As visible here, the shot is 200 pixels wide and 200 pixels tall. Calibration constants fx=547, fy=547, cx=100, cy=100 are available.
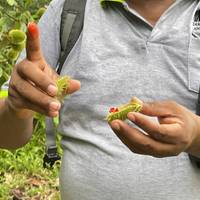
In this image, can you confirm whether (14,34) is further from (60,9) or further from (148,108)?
(148,108)

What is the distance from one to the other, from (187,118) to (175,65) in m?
0.38

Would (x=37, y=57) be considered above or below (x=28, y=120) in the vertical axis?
above

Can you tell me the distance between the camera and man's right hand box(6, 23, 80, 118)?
132 cm

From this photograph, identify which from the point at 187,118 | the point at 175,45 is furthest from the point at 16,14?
the point at 187,118

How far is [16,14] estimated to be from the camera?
313cm

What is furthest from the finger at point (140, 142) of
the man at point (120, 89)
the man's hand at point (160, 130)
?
the man at point (120, 89)

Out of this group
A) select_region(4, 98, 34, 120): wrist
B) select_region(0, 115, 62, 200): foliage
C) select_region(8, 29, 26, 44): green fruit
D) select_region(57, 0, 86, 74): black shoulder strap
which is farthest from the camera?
select_region(0, 115, 62, 200): foliage

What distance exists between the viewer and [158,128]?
1241 millimetres

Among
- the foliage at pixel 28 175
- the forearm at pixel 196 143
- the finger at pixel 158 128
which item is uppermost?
the finger at pixel 158 128

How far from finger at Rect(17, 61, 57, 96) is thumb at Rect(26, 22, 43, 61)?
22 millimetres

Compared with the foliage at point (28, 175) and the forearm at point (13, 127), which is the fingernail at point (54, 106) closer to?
the forearm at point (13, 127)

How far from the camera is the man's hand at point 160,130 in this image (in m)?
1.24

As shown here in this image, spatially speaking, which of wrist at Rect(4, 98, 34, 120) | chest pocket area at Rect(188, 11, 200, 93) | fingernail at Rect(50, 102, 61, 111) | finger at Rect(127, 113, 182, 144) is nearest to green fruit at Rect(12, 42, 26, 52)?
wrist at Rect(4, 98, 34, 120)

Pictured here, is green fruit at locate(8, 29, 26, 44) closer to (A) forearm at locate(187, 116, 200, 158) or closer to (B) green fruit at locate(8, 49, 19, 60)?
(B) green fruit at locate(8, 49, 19, 60)
